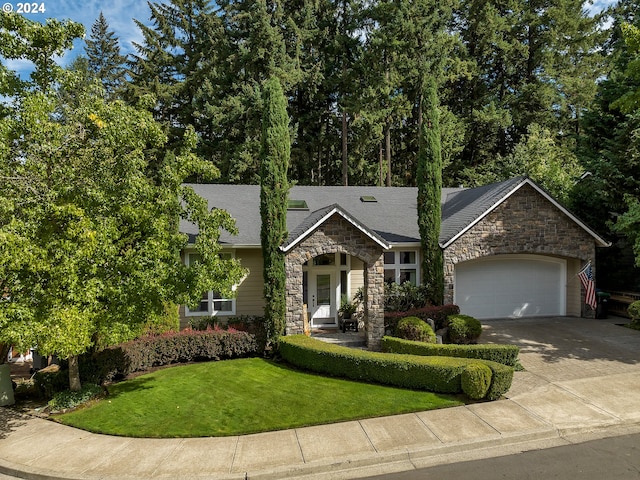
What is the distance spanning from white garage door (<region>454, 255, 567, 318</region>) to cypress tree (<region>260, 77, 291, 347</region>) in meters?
8.31

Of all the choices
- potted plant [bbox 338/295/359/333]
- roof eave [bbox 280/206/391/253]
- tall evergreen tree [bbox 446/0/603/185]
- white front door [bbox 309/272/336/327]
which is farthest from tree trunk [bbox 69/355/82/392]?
tall evergreen tree [bbox 446/0/603/185]

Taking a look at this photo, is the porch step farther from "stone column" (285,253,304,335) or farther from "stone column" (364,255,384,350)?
"stone column" (285,253,304,335)

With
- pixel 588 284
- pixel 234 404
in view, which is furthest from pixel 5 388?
pixel 588 284

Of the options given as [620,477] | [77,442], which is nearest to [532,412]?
[620,477]

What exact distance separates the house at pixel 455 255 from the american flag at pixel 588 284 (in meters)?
0.77

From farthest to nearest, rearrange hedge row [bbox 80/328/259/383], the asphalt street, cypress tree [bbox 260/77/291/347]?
cypress tree [bbox 260/77/291/347], hedge row [bbox 80/328/259/383], the asphalt street

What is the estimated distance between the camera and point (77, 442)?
8.37m

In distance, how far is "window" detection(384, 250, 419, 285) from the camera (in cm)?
1762

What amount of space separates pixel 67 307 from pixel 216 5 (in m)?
34.1

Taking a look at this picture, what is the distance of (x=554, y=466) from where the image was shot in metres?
7.06

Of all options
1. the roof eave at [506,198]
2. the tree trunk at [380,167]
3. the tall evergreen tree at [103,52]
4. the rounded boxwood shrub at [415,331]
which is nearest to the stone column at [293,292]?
the rounded boxwood shrub at [415,331]

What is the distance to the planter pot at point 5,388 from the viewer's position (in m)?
10.6

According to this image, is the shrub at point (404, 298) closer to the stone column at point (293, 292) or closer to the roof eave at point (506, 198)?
the roof eave at point (506, 198)

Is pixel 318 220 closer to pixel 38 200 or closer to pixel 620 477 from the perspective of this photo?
pixel 38 200
